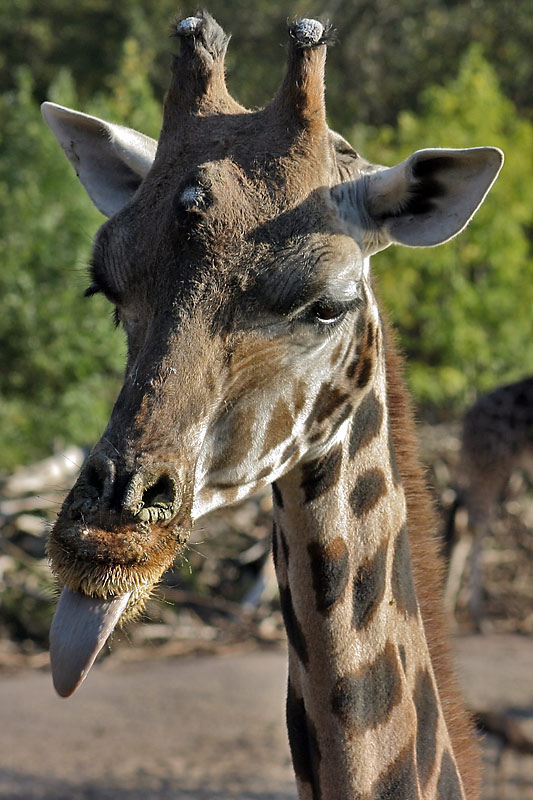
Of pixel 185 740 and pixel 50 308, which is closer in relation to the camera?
pixel 185 740

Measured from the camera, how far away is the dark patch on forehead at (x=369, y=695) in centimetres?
262

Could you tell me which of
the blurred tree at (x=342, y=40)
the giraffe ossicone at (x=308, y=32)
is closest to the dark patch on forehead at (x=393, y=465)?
the giraffe ossicone at (x=308, y=32)

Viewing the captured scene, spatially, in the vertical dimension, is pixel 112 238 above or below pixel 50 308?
below

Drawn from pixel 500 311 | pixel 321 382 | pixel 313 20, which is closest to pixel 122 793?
pixel 321 382

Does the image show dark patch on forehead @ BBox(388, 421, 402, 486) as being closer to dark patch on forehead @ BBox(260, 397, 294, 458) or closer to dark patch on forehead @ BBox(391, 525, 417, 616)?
dark patch on forehead @ BBox(391, 525, 417, 616)

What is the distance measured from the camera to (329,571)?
2.70 meters

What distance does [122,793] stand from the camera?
25.0ft

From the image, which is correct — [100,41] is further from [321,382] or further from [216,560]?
[321,382]

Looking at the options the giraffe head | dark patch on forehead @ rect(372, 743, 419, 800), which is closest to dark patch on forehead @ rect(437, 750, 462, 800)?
dark patch on forehead @ rect(372, 743, 419, 800)

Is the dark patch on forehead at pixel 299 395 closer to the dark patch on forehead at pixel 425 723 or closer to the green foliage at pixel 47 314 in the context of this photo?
the dark patch on forehead at pixel 425 723

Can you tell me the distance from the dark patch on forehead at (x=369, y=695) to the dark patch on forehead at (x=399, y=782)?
0.38ft

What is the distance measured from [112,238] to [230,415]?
571 mm

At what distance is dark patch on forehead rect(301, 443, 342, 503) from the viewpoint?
273 centimetres

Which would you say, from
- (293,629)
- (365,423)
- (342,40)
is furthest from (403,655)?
Answer: (342,40)
